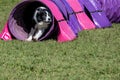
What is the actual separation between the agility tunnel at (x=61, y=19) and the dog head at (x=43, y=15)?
0.51ft

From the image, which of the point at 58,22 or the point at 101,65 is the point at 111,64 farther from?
the point at 58,22

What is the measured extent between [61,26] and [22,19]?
4.15ft

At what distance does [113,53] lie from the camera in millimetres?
8023

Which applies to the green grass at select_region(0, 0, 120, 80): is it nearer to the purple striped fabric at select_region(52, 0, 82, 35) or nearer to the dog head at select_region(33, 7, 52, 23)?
the purple striped fabric at select_region(52, 0, 82, 35)

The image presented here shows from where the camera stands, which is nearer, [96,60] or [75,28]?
[96,60]

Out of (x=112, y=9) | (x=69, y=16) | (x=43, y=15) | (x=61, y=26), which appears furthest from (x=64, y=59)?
(x=112, y=9)

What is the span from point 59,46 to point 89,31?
6.53 feet

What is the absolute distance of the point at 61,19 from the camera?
31.6 ft

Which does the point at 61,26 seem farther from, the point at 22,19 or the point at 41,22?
the point at 22,19

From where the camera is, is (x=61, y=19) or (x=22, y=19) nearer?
(x=61, y=19)

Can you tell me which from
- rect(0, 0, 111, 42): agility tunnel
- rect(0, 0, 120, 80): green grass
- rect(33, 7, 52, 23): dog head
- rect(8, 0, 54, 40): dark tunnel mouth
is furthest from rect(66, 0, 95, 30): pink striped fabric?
rect(33, 7, 52, 23): dog head

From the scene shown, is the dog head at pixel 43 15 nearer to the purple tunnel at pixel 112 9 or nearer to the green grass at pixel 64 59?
the green grass at pixel 64 59

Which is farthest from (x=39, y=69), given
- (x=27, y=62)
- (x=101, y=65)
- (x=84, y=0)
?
(x=84, y=0)

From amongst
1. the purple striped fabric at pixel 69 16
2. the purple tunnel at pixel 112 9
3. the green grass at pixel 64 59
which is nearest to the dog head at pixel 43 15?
the purple striped fabric at pixel 69 16
